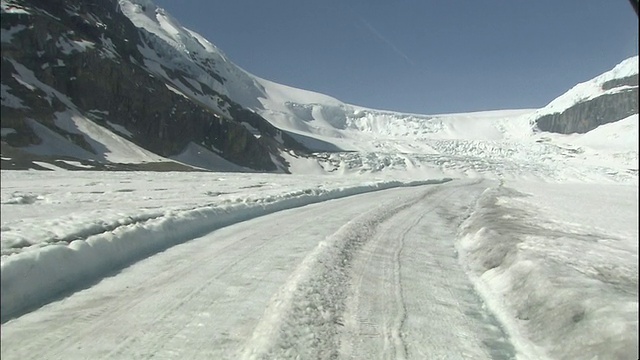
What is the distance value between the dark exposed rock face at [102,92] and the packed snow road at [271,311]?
353 centimetres

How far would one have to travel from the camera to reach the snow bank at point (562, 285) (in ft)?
11.2

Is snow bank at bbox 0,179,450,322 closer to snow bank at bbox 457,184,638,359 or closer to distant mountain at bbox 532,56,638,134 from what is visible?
snow bank at bbox 457,184,638,359

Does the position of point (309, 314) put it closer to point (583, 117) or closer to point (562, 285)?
point (562, 285)

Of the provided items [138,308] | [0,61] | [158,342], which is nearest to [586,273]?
[158,342]

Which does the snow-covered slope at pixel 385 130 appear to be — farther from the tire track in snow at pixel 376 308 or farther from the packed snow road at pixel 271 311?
the packed snow road at pixel 271 311

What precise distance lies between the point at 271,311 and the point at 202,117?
6531cm

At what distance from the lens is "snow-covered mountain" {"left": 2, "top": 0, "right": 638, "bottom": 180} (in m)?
14.7

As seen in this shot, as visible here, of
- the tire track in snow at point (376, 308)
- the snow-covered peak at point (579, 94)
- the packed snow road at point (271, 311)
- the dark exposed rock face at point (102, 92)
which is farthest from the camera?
the snow-covered peak at point (579, 94)

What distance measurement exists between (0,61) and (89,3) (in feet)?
263

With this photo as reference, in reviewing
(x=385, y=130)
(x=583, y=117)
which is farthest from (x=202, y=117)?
(x=583, y=117)

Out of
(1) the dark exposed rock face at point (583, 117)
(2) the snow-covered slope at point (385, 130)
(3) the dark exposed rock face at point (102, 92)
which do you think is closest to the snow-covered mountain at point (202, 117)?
(3) the dark exposed rock face at point (102, 92)

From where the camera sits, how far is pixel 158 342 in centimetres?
339

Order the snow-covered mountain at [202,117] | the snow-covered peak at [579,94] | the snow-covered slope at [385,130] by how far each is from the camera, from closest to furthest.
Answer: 1. the snow-covered mountain at [202,117]
2. the snow-covered slope at [385,130]
3. the snow-covered peak at [579,94]

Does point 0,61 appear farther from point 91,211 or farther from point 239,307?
point 239,307
